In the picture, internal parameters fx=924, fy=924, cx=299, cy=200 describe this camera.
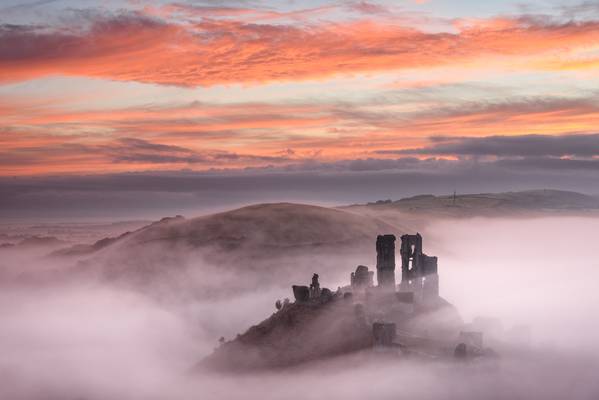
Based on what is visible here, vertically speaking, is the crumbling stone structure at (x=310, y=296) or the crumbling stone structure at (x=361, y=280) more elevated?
the crumbling stone structure at (x=361, y=280)

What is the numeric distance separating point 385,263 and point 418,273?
5.28 metres

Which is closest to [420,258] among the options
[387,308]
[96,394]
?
[387,308]

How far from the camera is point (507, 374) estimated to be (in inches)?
4419

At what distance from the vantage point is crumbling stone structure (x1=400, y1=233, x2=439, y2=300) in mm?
138675

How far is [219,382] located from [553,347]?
1942 inches

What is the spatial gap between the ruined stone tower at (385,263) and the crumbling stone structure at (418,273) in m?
1.86

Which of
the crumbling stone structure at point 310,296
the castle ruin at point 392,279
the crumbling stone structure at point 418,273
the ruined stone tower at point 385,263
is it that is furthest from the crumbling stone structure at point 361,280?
the crumbling stone structure at point 310,296

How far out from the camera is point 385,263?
141 metres

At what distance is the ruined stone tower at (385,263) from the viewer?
140000 millimetres

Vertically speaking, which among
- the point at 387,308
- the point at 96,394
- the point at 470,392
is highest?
the point at 387,308

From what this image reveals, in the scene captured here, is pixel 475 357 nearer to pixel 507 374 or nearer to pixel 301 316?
pixel 507 374

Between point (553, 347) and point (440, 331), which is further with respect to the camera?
point (553, 347)

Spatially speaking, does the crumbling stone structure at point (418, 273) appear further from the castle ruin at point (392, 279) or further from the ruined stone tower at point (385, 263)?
the ruined stone tower at point (385, 263)

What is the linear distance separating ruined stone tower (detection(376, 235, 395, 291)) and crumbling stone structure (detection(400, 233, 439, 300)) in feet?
6.09
